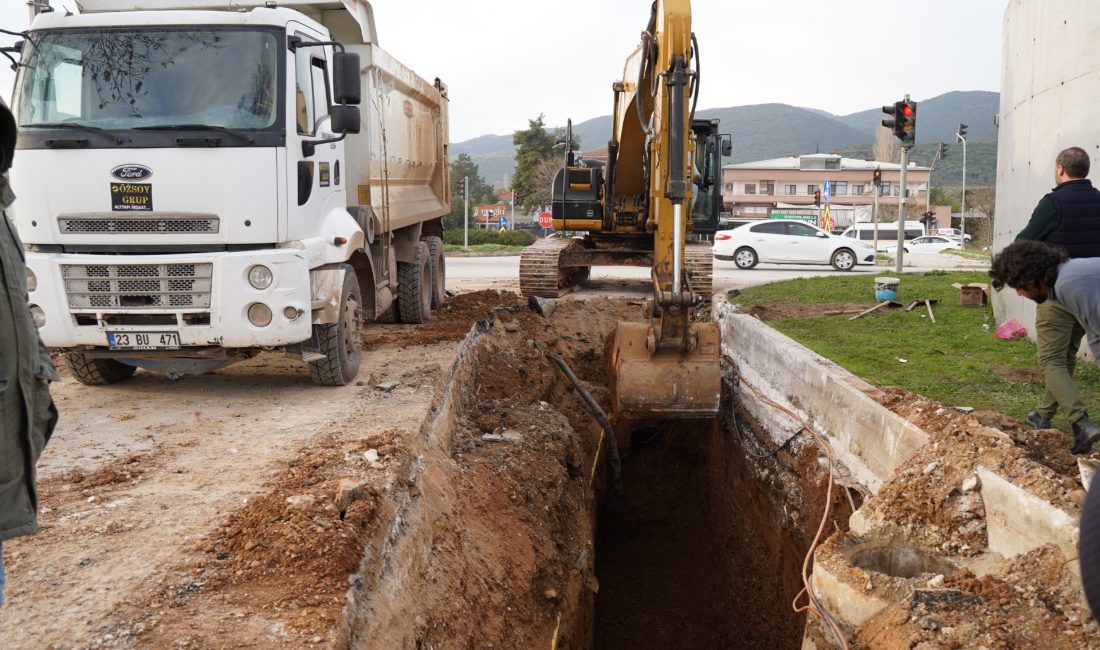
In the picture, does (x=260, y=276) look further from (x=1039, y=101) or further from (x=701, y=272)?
(x=1039, y=101)

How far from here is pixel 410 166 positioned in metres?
10.9

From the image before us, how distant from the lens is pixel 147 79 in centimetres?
666

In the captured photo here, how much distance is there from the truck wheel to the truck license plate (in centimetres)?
88

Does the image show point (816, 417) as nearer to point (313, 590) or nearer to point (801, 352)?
point (801, 352)

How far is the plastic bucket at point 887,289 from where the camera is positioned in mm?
12438

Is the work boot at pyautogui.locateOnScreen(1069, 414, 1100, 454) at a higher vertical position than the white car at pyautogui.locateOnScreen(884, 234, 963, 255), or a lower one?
lower

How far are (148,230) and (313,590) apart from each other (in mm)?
3873

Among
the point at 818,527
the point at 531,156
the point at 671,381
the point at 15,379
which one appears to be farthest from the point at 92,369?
the point at 531,156

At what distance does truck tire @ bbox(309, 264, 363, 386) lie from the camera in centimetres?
729

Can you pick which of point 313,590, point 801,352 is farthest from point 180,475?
point 801,352

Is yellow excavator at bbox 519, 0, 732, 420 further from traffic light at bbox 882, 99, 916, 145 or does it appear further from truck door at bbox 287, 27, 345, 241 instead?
traffic light at bbox 882, 99, 916, 145

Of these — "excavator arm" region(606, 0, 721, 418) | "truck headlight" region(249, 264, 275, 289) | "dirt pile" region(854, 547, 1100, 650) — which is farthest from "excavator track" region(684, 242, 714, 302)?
"dirt pile" region(854, 547, 1100, 650)

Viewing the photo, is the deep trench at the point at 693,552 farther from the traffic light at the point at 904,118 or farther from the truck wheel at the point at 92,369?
the traffic light at the point at 904,118

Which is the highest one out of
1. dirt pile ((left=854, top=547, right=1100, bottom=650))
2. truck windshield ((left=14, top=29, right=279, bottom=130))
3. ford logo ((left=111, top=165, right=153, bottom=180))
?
truck windshield ((left=14, top=29, right=279, bottom=130))
